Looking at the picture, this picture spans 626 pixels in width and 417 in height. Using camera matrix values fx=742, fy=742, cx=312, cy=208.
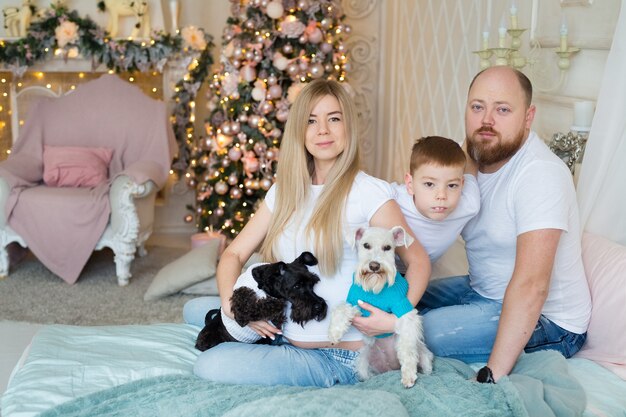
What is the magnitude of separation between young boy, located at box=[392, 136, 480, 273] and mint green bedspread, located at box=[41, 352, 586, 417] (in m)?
0.42

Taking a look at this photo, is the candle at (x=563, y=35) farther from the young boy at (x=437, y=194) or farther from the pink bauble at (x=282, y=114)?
the pink bauble at (x=282, y=114)

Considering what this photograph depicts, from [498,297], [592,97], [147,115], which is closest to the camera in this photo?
[498,297]

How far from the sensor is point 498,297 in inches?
94.8

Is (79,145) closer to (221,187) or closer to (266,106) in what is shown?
(221,187)

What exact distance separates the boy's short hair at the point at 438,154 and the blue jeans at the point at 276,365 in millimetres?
600

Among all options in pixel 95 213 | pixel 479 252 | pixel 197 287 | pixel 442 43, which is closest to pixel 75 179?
pixel 95 213

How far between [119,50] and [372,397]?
440 cm

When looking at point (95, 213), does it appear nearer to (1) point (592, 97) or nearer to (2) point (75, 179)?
(2) point (75, 179)

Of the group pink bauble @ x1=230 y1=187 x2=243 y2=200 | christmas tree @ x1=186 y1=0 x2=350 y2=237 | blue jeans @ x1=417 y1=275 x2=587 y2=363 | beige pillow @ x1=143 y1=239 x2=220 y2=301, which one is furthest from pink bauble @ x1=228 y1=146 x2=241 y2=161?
blue jeans @ x1=417 y1=275 x2=587 y2=363

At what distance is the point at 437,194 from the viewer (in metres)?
2.15

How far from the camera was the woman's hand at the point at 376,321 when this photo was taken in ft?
6.53

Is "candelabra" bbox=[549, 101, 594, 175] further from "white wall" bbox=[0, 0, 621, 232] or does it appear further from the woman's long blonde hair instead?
the woman's long blonde hair

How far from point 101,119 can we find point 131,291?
1410 mm

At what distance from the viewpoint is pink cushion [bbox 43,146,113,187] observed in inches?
191
